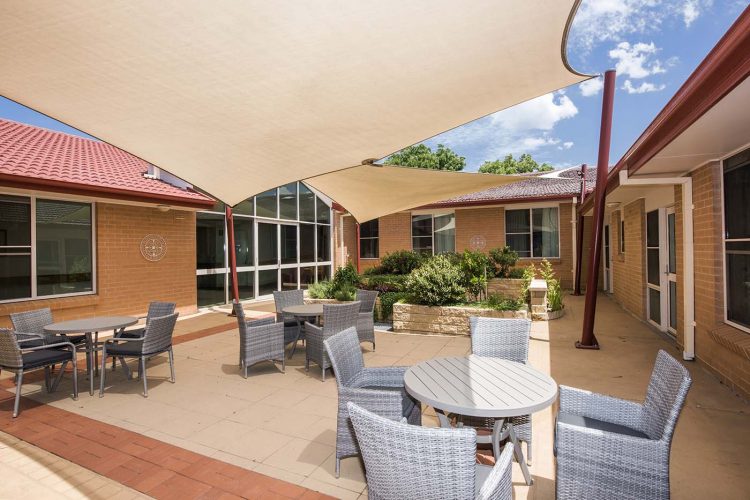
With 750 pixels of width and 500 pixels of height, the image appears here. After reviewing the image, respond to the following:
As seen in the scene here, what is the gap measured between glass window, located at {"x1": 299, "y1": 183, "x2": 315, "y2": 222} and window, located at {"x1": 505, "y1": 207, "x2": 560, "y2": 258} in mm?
7273

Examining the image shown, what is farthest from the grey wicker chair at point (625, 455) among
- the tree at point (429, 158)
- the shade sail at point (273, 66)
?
the tree at point (429, 158)

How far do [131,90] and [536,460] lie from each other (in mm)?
4398

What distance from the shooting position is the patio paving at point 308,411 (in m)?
2.89

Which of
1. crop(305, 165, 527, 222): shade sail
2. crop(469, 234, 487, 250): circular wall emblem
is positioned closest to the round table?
crop(305, 165, 527, 222): shade sail

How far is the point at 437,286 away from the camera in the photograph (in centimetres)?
741

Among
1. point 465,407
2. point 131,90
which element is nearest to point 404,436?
point 465,407

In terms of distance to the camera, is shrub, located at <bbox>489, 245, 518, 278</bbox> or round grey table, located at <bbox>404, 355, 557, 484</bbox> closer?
round grey table, located at <bbox>404, 355, 557, 484</bbox>

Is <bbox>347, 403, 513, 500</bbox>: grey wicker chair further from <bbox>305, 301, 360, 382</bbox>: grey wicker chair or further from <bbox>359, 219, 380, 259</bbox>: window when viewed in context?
<bbox>359, 219, 380, 259</bbox>: window

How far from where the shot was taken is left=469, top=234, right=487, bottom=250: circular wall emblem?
584 inches

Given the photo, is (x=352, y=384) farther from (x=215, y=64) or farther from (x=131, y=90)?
(x=131, y=90)

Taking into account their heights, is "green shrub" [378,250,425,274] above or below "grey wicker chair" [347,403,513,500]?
above

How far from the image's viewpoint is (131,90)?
3297 millimetres

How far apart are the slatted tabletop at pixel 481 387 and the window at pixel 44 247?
7.98m

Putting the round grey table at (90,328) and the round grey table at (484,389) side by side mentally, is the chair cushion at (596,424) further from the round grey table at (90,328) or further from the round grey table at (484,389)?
the round grey table at (90,328)
